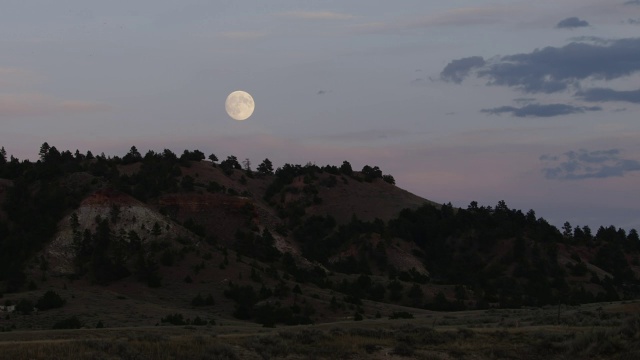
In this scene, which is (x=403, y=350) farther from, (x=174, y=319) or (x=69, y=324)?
(x=174, y=319)

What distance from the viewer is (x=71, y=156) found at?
375 ft

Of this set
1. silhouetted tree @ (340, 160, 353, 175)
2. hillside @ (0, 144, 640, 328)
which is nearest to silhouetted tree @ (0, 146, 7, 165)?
hillside @ (0, 144, 640, 328)

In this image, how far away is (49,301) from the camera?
6625 cm

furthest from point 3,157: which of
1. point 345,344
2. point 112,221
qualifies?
point 345,344

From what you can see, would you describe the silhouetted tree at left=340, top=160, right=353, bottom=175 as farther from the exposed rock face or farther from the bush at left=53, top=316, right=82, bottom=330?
the bush at left=53, top=316, right=82, bottom=330

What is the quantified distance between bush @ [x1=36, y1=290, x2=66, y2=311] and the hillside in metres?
0.27

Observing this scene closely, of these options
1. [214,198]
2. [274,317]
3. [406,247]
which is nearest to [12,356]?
[274,317]

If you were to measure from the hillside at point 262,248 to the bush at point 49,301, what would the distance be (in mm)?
275

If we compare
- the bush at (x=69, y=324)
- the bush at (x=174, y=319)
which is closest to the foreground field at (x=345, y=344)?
the bush at (x=69, y=324)

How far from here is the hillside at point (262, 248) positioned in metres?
75.5

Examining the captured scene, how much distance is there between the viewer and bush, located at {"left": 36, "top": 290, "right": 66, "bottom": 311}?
65625 millimetres

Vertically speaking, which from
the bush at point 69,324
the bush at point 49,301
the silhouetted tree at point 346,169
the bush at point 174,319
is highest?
the silhouetted tree at point 346,169

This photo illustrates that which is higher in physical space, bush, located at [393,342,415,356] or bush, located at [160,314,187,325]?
bush, located at [393,342,415,356]

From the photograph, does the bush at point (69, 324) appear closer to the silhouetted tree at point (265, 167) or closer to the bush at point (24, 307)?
the bush at point (24, 307)
